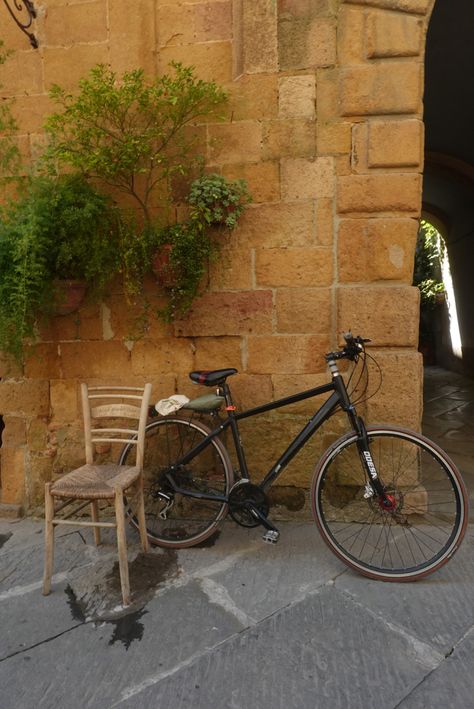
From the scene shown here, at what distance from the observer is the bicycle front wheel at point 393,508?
87.3 inches

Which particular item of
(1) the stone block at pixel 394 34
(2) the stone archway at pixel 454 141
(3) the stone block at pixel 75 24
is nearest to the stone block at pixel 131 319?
(3) the stone block at pixel 75 24

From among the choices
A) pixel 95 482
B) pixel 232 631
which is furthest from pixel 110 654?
pixel 95 482

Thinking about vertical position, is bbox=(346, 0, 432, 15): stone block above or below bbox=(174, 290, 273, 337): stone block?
above

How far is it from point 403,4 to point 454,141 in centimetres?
486

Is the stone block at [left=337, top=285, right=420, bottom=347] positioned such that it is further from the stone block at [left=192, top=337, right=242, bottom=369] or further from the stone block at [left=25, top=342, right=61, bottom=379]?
the stone block at [left=25, top=342, right=61, bottom=379]

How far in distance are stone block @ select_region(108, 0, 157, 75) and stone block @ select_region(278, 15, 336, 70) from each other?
821 millimetres

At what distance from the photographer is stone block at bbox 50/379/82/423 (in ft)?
10.1

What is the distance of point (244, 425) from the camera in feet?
9.57

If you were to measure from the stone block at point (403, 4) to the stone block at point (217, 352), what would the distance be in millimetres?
2086

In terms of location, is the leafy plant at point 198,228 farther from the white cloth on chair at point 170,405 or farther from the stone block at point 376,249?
the stone block at point 376,249

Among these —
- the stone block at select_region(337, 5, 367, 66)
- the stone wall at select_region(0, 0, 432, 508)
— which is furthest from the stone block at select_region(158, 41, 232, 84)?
the stone block at select_region(337, 5, 367, 66)

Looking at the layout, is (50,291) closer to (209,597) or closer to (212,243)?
(212,243)

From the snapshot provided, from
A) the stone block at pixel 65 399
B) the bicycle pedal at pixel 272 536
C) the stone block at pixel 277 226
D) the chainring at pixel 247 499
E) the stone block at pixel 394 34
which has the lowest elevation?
the bicycle pedal at pixel 272 536

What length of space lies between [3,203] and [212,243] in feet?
4.98
